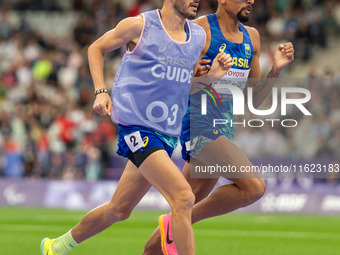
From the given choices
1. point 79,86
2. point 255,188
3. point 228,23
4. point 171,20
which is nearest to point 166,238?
point 255,188

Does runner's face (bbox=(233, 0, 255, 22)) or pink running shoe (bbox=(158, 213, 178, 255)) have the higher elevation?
runner's face (bbox=(233, 0, 255, 22))

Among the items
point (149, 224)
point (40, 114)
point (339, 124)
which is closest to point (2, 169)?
point (40, 114)

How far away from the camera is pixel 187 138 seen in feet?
25.6

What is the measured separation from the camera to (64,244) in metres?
7.68

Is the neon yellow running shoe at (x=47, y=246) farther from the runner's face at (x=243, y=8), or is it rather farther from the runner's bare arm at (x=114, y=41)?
the runner's face at (x=243, y=8)

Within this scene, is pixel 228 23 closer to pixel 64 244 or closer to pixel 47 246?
pixel 64 244

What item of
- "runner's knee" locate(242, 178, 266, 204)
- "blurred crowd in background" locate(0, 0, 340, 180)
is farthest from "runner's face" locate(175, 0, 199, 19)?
"blurred crowd in background" locate(0, 0, 340, 180)

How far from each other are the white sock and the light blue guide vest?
1346mm

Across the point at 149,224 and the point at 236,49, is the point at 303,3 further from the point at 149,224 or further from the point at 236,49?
the point at 236,49

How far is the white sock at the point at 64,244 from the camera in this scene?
763 cm

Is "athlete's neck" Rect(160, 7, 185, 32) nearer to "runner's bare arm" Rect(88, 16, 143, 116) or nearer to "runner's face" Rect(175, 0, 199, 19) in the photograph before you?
"runner's face" Rect(175, 0, 199, 19)

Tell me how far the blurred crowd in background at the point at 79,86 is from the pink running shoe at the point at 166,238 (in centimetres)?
988

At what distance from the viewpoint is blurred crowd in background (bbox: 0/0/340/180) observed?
17.9 metres

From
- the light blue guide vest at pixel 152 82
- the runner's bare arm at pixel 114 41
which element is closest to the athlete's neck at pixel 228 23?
the light blue guide vest at pixel 152 82
